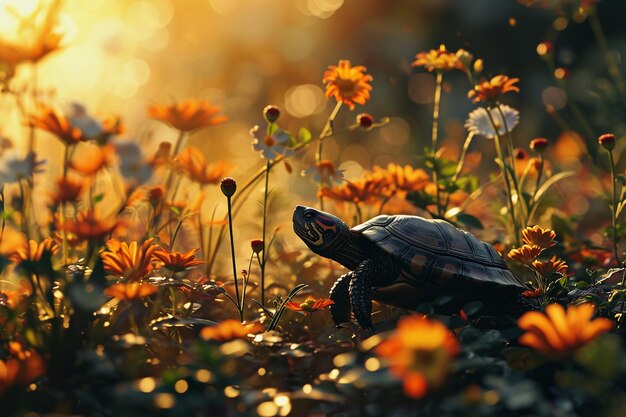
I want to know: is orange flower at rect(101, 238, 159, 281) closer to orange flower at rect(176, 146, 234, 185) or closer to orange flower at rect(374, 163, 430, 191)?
orange flower at rect(176, 146, 234, 185)

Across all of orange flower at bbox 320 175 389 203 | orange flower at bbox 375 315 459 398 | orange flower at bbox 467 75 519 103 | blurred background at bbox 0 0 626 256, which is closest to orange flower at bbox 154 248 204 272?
orange flower at bbox 320 175 389 203

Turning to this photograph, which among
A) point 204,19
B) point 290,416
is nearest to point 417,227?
point 290,416

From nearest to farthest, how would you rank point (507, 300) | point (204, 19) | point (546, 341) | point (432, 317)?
point (546, 341) < point (432, 317) < point (507, 300) < point (204, 19)

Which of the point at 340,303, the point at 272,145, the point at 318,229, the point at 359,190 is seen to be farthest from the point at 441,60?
the point at 340,303

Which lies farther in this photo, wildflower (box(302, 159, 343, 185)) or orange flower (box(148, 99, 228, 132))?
wildflower (box(302, 159, 343, 185))

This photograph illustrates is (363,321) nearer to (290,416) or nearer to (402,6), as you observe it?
(290,416)

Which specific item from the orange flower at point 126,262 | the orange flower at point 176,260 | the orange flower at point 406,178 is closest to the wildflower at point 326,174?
the orange flower at point 406,178

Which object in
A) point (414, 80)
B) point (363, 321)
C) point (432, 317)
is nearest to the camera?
Result: point (432, 317)
